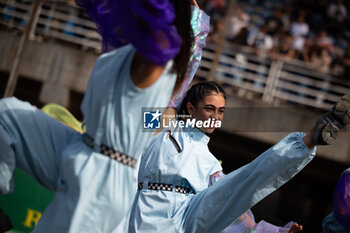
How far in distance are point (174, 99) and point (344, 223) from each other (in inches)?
53.3

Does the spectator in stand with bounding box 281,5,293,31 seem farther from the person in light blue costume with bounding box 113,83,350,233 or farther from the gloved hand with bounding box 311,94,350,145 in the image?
the gloved hand with bounding box 311,94,350,145

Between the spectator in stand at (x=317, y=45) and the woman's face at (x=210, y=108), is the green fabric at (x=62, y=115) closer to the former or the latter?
the woman's face at (x=210, y=108)

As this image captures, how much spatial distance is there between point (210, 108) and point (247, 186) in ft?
1.87

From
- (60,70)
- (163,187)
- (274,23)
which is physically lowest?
(163,187)

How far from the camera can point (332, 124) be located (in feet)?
7.82

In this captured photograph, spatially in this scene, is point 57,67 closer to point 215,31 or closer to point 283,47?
point 215,31

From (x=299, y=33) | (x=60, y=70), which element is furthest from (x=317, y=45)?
(x=60, y=70)

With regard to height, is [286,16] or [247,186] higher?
[286,16]

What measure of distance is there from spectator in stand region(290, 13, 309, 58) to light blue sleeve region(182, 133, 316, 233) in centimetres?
654

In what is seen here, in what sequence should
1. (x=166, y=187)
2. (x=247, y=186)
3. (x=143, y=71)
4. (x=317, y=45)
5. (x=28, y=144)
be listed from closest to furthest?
(x=143, y=71) < (x=28, y=144) < (x=247, y=186) < (x=166, y=187) < (x=317, y=45)

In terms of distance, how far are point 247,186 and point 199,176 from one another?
43 centimetres

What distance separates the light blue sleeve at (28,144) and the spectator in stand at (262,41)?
22.7 feet

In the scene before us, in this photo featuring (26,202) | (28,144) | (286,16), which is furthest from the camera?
(286,16)

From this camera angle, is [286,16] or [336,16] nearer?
[286,16]
